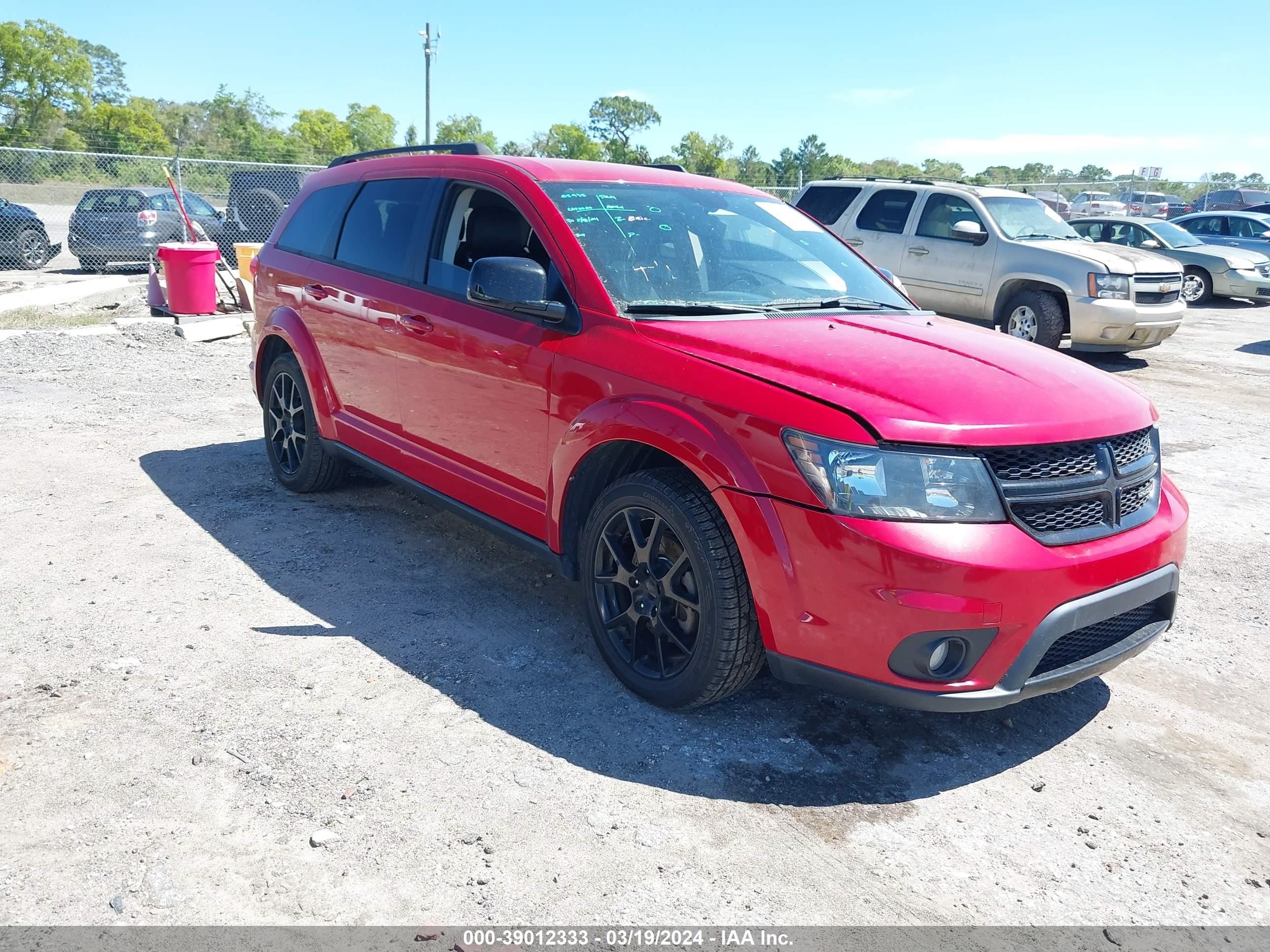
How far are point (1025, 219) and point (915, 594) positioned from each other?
10476 millimetres

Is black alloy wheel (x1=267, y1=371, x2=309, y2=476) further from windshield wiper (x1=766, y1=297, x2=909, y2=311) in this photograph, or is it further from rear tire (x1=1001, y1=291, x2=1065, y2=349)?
rear tire (x1=1001, y1=291, x2=1065, y2=349)

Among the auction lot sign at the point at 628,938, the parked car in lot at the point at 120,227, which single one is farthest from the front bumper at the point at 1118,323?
the parked car in lot at the point at 120,227

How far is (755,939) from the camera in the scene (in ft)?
8.05

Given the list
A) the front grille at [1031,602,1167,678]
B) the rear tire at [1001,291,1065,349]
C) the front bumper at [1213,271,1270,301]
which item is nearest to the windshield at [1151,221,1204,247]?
the front bumper at [1213,271,1270,301]

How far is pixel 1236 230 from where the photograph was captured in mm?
19625

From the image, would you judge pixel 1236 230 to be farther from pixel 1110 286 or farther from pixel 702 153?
pixel 702 153

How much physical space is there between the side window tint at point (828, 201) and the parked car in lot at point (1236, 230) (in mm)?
10697

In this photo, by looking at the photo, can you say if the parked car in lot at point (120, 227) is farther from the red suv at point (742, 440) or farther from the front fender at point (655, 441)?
the front fender at point (655, 441)

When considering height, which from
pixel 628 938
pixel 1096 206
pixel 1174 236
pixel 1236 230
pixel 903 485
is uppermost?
pixel 1096 206

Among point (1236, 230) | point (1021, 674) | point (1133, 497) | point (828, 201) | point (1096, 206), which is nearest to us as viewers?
point (1021, 674)

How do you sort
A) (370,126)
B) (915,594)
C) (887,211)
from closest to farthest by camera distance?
(915,594) < (887,211) < (370,126)

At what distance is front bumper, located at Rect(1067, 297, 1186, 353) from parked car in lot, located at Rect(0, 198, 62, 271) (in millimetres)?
17443

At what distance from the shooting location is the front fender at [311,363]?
536 centimetres

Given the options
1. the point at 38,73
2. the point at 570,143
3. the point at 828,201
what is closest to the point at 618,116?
the point at 570,143
